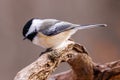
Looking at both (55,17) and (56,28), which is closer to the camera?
(56,28)

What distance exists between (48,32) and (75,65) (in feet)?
0.60

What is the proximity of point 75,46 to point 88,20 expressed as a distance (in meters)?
1.16

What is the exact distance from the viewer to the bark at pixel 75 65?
104 centimetres

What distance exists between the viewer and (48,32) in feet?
3.80

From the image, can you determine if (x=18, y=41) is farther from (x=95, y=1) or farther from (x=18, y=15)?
(x=95, y=1)

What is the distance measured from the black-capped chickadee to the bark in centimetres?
3

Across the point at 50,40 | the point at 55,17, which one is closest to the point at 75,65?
the point at 50,40

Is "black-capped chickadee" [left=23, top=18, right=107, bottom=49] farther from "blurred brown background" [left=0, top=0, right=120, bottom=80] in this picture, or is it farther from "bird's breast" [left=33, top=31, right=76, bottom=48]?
"blurred brown background" [left=0, top=0, right=120, bottom=80]

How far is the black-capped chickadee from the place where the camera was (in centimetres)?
116

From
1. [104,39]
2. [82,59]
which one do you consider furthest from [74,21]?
[82,59]

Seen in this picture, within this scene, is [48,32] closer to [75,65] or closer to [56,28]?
[56,28]

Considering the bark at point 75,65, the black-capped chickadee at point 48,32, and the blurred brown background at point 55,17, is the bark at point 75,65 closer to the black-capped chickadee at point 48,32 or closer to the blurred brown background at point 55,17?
the black-capped chickadee at point 48,32

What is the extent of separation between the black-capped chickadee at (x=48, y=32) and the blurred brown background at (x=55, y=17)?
0.99 metres

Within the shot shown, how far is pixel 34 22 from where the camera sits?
118 centimetres
